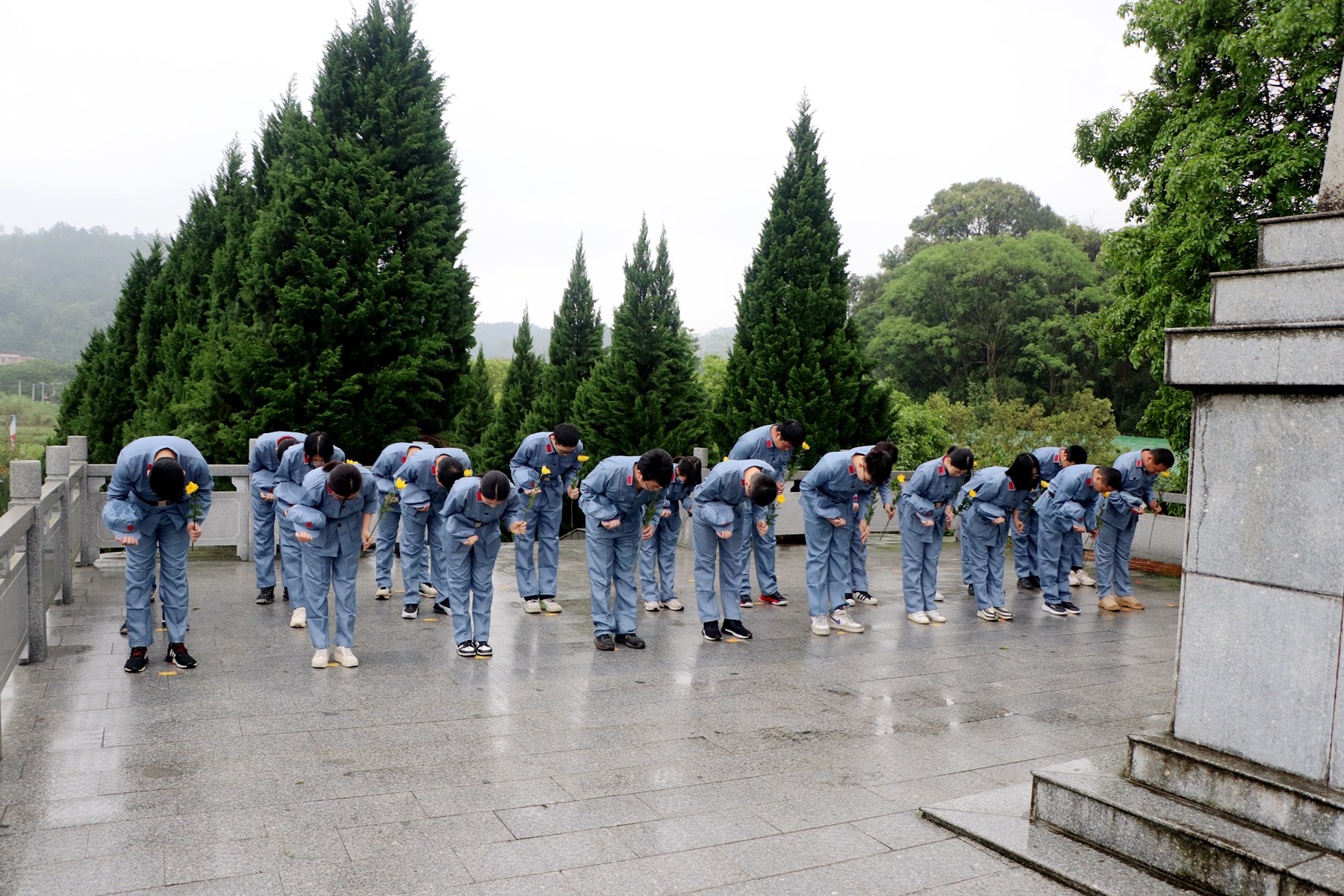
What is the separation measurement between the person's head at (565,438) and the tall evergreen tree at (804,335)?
274 inches

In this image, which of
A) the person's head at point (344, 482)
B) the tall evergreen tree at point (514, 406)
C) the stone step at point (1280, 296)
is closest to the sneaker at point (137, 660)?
the person's head at point (344, 482)

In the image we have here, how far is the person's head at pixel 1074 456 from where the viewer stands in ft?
34.3

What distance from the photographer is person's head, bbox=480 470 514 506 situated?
6.80m

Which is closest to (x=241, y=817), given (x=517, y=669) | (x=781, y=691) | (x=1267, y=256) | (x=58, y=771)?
(x=58, y=771)

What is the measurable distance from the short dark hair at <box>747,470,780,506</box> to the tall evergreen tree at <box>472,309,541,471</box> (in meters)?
14.7

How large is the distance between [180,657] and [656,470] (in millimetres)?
3478

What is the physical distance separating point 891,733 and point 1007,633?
134 inches

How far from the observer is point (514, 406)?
79.8ft

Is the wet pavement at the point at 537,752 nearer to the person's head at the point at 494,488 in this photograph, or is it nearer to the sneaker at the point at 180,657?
the sneaker at the point at 180,657

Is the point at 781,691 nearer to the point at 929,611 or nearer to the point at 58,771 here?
the point at 929,611

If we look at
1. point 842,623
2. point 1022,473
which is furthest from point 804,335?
point 842,623

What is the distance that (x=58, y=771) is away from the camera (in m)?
4.70

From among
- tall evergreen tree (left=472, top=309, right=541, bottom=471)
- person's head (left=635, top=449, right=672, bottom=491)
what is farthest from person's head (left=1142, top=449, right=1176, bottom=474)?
tall evergreen tree (left=472, top=309, right=541, bottom=471)

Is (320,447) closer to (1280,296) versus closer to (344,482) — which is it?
(344,482)
